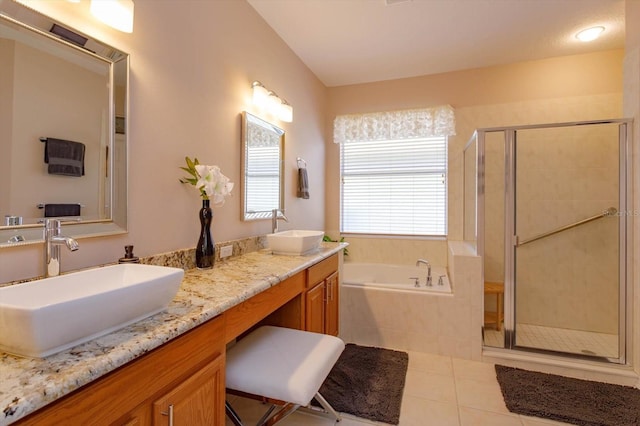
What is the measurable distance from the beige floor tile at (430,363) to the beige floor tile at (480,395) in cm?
16

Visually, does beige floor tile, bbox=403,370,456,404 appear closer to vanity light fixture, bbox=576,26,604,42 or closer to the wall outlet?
the wall outlet

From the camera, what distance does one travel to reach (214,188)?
4.86 ft

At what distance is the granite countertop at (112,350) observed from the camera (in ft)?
1.73

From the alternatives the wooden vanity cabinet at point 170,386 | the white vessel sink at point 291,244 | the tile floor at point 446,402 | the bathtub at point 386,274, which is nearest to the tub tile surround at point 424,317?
the tile floor at point 446,402

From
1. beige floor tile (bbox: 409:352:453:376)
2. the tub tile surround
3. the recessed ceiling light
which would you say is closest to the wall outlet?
the tub tile surround

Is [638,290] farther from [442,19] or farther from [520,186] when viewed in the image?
[442,19]

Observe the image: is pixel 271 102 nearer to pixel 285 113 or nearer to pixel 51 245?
pixel 285 113

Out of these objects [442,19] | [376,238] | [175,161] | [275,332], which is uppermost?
[442,19]

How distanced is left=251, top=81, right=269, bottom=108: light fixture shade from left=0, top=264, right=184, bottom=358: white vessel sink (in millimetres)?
1471

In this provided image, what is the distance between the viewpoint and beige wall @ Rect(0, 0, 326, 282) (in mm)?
1206

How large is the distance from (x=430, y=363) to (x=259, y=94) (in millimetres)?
2303

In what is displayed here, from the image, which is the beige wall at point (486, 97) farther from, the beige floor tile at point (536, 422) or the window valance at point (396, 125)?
the beige floor tile at point (536, 422)

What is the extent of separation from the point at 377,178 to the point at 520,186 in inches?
56.0

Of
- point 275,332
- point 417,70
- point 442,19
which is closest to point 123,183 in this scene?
point 275,332
